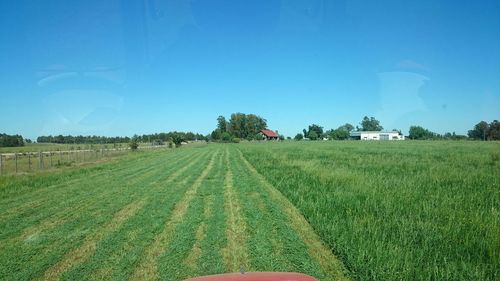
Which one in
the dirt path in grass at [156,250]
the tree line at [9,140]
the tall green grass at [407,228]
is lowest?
the dirt path in grass at [156,250]

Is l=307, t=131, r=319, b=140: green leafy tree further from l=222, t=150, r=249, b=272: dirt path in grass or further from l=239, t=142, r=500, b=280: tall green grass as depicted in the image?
l=222, t=150, r=249, b=272: dirt path in grass

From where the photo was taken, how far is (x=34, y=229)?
8.32 m

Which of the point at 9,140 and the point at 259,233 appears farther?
the point at 9,140

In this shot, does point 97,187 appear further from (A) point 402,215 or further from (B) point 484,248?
(B) point 484,248

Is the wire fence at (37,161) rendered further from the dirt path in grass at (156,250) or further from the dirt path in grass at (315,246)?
the dirt path in grass at (315,246)

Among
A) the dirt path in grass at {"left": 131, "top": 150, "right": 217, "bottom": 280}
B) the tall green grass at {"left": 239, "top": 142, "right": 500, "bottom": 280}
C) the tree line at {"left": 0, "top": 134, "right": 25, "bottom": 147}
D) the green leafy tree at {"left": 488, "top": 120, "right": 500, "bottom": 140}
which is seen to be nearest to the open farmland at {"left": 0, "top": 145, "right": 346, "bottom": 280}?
the dirt path in grass at {"left": 131, "top": 150, "right": 217, "bottom": 280}

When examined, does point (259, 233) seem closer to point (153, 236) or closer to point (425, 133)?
point (153, 236)

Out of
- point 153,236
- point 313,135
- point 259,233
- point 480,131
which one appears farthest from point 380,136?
point 153,236

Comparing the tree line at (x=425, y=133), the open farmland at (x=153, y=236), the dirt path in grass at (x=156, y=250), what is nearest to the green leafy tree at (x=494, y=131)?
the tree line at (x=425, y=133)

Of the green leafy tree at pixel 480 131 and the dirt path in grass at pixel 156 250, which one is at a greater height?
the green leafy tree at pixel 480 131

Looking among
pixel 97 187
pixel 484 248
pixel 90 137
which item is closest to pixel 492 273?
pixel 484 248

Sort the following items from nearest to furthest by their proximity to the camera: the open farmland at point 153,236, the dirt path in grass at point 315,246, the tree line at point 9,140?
the dirt path in grass at point 315,246
the open farmland at point 153,236
the tree line at point 9,140

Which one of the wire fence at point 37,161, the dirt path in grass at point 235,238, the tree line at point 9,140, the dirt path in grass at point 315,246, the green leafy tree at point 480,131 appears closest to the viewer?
the dirt path in grass at point 315,246

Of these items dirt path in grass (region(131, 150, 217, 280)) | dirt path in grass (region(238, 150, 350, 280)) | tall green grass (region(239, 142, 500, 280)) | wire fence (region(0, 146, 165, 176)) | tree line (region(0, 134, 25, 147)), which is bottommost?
dirt path in grass (region(238, 150, 350, 280))
